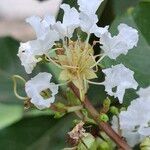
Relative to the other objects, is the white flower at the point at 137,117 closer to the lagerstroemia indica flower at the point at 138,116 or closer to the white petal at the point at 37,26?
the lagerstroemia indica flower at the point at 138,116

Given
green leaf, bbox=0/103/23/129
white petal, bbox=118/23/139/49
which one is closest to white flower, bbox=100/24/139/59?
white petal, bbox=118/23/139/49

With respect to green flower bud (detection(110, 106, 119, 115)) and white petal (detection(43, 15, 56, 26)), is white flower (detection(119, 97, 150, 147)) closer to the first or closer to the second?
green flower bud (detection(110, 106, 119, 115))

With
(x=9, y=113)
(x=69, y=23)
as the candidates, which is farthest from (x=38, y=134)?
(x=9, y=113)

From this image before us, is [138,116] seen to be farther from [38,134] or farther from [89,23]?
[38,134]

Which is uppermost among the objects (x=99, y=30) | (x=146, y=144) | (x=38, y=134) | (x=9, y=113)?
(x=99, y=30)

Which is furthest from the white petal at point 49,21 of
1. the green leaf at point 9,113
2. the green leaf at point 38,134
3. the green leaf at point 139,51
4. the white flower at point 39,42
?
the green leaf at point 9,113

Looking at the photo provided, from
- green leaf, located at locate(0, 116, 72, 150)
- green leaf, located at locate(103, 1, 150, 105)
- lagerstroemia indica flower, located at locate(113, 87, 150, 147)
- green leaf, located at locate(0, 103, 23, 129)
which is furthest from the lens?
green leaf, located at locate(0, 103, 23, 129)
